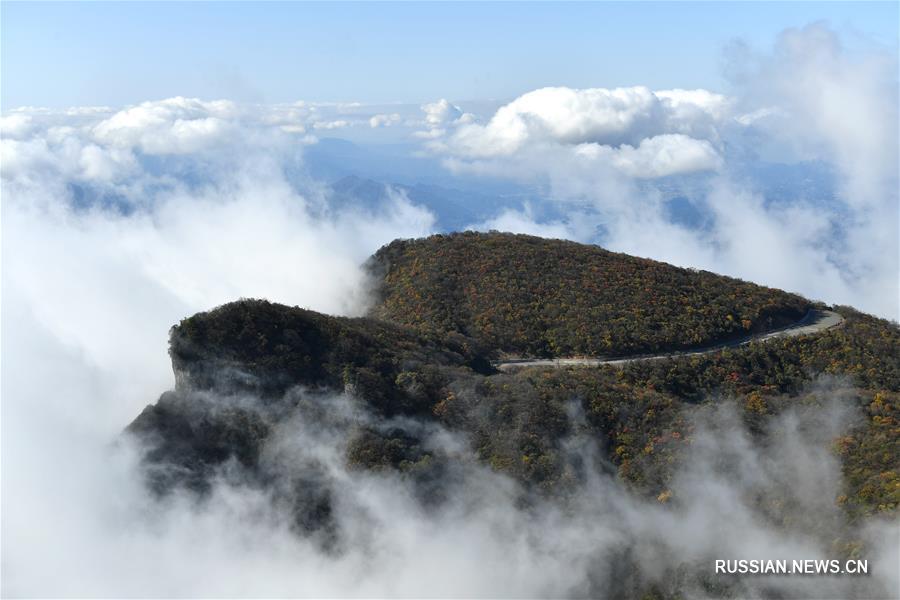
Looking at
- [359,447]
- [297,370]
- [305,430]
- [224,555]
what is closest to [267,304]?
[297,370]

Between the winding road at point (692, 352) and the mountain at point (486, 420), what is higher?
the winding road at point (692, 352)

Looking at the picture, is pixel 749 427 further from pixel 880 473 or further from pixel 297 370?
pixel 297 370

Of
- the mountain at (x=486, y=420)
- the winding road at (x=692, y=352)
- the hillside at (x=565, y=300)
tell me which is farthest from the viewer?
the hillside at (x=565, y=300)

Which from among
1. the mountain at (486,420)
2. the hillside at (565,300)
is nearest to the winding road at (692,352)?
the hillside at (565,300)

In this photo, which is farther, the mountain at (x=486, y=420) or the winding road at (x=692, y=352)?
the winding road at (x=692, y=352)

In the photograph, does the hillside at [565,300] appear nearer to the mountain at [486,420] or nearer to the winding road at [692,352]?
the winding road at [692,352]

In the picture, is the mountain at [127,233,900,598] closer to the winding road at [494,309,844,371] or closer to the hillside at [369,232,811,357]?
the winding road at [494,309,844,371]

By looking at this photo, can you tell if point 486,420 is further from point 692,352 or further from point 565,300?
point 565,300

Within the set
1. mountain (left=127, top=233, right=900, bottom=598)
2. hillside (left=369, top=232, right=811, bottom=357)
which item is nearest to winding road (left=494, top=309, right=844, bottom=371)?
hillside (left=369, top=232, right=811, bottom=357)

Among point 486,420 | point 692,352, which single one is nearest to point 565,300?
point 692,352
